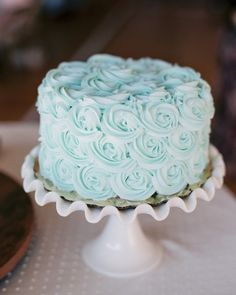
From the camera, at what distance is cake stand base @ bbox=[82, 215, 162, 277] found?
1.04 metres

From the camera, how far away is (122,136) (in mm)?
902

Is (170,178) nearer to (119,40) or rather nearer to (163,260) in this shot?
(163,260)

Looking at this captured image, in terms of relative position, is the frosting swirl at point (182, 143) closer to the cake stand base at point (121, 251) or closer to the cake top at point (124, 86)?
the cake top at point (124, 86)

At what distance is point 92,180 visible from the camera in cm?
93

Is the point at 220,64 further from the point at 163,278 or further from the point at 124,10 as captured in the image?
the point at 124,10

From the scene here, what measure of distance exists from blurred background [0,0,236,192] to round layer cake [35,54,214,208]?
59.5 inches

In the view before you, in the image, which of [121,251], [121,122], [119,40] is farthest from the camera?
[119,40]

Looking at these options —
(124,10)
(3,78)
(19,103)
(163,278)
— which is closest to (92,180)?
Answer: (163,278)

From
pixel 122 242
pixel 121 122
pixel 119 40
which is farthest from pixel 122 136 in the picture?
pixel 119 40

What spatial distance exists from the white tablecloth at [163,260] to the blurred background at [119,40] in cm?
127

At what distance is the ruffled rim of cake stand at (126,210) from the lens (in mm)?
932

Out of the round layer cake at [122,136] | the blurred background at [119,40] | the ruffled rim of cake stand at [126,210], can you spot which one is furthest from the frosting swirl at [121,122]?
the blurred background at [119,40]

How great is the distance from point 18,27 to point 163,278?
2.74 metres

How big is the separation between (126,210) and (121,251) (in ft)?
0.48
